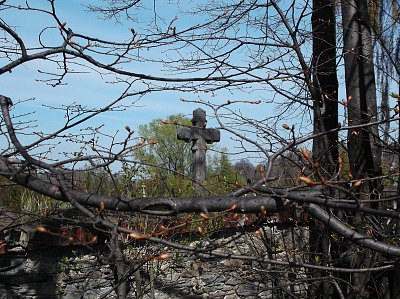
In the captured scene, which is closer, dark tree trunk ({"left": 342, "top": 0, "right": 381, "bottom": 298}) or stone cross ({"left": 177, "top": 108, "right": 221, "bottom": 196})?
dark tree trunk ({"left": 342, "top": 0, "right": 381, "bottom": 298})

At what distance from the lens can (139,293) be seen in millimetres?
5074

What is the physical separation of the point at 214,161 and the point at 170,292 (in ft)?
23.5

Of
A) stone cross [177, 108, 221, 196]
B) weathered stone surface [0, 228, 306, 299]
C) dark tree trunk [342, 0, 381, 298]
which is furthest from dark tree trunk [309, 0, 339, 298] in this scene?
stone cross [177, 108, 221, 196]

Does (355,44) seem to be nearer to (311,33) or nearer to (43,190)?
(311,33)

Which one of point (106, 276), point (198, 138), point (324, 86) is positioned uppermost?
point (324, 86)

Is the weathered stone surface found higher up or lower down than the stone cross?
lower down

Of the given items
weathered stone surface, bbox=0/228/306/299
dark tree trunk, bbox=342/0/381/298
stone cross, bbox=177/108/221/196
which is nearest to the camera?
weathered stone surface, bbox=0/228/306/299

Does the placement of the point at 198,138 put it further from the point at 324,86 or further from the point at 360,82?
the point at 360,82

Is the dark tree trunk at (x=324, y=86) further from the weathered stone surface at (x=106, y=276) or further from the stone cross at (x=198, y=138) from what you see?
the stone cross at (x=198, y=138)

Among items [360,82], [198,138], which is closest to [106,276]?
[198,138]

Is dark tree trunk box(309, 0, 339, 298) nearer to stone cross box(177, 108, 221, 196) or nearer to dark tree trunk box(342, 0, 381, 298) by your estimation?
dark tree trunk box(342, 0, 381, 298)

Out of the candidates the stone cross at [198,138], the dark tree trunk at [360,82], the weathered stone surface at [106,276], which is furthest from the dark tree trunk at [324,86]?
the stone cross at [198,138]

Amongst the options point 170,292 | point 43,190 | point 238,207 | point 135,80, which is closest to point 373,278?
point 170,292

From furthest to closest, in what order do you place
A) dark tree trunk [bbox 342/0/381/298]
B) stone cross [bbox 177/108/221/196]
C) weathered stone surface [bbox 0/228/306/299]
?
stone cross [bbox 177/108/221/196], dark tree trunk [bbox 342/0/381/298], weathered stone surface [bbox 0/228/306/299]
